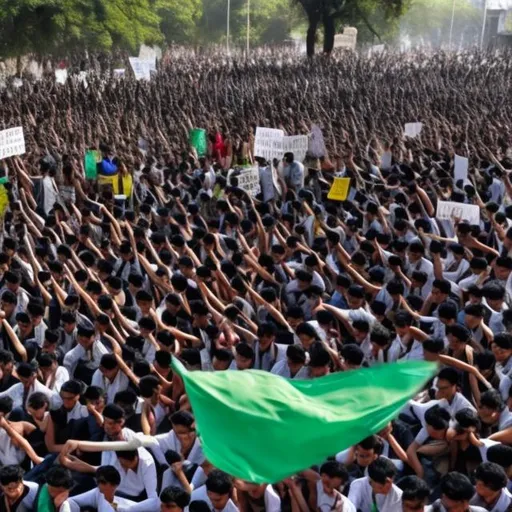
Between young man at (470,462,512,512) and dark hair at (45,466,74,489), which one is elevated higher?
young man at (470,462,512,512)

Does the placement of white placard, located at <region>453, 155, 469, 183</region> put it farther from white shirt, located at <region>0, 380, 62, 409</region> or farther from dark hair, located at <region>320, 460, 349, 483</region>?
dark hair, located at <region>320, 460, 349, 483</region>

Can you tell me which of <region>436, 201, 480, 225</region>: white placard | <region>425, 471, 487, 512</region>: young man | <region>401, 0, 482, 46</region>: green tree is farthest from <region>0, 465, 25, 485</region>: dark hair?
<region>401, 0, 482, 46</region>: green tree

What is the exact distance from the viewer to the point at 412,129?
1244 centimetres

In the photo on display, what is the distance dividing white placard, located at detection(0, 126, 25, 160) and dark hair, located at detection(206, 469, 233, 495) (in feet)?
21.6

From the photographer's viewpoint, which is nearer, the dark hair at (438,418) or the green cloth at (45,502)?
the green cloth at (45,502)

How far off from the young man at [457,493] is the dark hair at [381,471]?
0.86 ft

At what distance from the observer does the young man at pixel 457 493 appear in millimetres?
3951

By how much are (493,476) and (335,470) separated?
2.22ft

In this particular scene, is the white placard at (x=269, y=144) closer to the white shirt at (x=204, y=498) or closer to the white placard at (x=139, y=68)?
the white shirt at (x=204, y=498)

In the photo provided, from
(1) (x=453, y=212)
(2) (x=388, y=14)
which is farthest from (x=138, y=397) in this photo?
(2) (x=388, y=14)

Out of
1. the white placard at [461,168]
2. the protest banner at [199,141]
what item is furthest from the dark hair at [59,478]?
the protest banner at [199,141]

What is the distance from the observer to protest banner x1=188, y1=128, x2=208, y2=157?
12.4 m

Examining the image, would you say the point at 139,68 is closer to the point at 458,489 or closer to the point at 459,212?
the point at 459,212

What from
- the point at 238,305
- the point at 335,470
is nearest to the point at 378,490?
the point at 335,470
